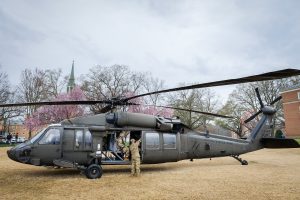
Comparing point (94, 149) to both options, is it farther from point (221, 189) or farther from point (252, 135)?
point (252, 135)

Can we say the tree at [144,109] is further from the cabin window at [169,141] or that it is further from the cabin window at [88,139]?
the cabin window at [88,139]

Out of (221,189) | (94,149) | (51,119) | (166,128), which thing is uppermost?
(51,119)

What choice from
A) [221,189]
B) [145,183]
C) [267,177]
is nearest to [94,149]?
[145,183]

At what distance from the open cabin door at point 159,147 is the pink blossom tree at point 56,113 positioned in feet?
87.8

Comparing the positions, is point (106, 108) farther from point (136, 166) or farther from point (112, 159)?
point (136, 166)

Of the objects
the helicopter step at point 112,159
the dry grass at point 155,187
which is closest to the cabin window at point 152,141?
the helicopter step at point 112,159

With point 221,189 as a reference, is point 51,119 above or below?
above

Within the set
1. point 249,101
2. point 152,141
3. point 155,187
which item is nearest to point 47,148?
point 152,141

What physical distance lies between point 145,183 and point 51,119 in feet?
105

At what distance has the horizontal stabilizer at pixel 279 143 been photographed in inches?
572

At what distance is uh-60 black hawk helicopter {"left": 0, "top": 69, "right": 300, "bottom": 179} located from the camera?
11430 millimetres

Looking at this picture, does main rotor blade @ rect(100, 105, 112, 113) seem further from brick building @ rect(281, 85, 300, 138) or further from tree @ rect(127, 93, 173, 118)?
brick building @ rect(281, 85, 300, 138)

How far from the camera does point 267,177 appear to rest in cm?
1120

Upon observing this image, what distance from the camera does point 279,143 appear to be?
50.9 feet
